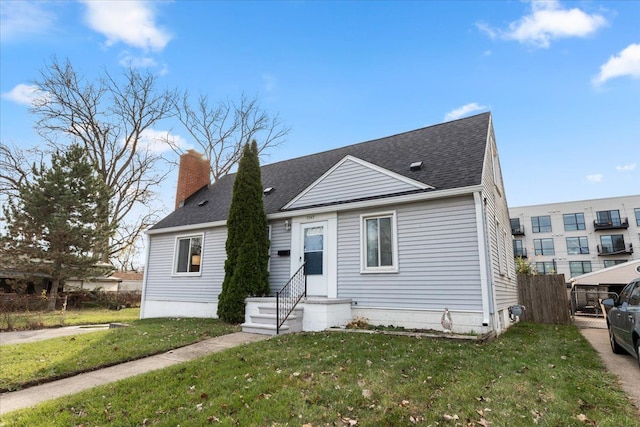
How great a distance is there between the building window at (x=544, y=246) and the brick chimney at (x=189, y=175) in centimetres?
3959

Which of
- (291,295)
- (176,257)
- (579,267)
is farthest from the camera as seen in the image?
(579,267)

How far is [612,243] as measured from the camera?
37031 millimetres

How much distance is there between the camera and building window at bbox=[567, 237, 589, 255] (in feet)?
125

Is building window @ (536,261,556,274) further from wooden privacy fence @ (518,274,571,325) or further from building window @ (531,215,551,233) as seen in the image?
wooden privacy fence @ (518,274,571,325)

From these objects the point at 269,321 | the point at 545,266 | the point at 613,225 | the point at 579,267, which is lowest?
the point at 269,321

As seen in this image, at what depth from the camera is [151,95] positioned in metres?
25.8

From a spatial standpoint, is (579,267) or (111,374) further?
(579,267)

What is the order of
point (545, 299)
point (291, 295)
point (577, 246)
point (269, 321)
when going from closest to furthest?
point (269, 321)
point (291, 295)
point (545, 299)
point (577, 246)

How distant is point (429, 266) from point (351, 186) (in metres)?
3.10

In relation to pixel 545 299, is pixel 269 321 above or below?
below

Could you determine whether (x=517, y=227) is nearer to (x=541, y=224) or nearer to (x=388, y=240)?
(x=541, y=224)

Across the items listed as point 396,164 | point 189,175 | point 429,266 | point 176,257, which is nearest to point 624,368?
point 429,266

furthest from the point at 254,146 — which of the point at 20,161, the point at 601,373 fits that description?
the point at 20,161

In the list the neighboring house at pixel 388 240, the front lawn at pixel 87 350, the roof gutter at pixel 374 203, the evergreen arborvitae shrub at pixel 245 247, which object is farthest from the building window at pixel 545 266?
the front lawn at pixel 87 350
